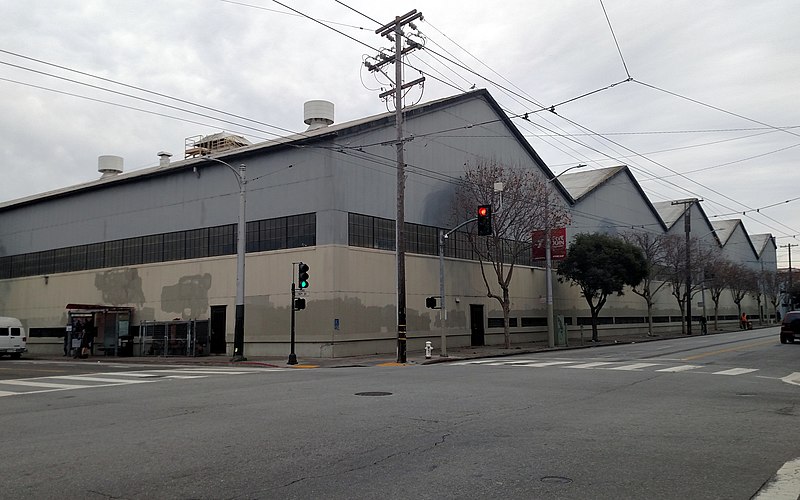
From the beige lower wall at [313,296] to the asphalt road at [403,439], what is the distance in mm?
14423

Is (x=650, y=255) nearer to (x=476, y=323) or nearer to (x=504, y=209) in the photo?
(x=476, y=323)

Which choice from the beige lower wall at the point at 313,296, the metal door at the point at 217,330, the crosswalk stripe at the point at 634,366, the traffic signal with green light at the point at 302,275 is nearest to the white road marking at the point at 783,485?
the crosswalk stripe at the point at 634,366

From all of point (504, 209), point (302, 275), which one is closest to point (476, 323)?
point (504, 209)

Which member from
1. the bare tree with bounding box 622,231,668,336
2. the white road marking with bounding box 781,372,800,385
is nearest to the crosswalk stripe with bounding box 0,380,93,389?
the white road marking with bounding box 781,372,800,385

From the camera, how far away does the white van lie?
3803 cm

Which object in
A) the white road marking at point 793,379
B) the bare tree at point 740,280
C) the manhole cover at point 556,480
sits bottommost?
the white road marking at point 793,379

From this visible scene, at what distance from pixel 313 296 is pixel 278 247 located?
3.69m

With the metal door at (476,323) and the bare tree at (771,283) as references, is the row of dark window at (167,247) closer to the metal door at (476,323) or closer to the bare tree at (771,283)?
the metal door at (476,323)

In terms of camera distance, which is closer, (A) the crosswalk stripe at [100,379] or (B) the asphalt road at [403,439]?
(B) the asphalt road at [403,439]

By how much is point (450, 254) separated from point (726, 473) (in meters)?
31.4

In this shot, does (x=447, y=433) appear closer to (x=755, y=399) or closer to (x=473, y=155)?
(x=755, y=399)

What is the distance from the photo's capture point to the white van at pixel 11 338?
38031 millimetres

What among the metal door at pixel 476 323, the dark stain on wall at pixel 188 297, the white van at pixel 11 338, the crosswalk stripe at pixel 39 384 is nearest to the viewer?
the crosswalk stripe at pixel 39 384

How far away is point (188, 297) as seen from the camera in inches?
1446
